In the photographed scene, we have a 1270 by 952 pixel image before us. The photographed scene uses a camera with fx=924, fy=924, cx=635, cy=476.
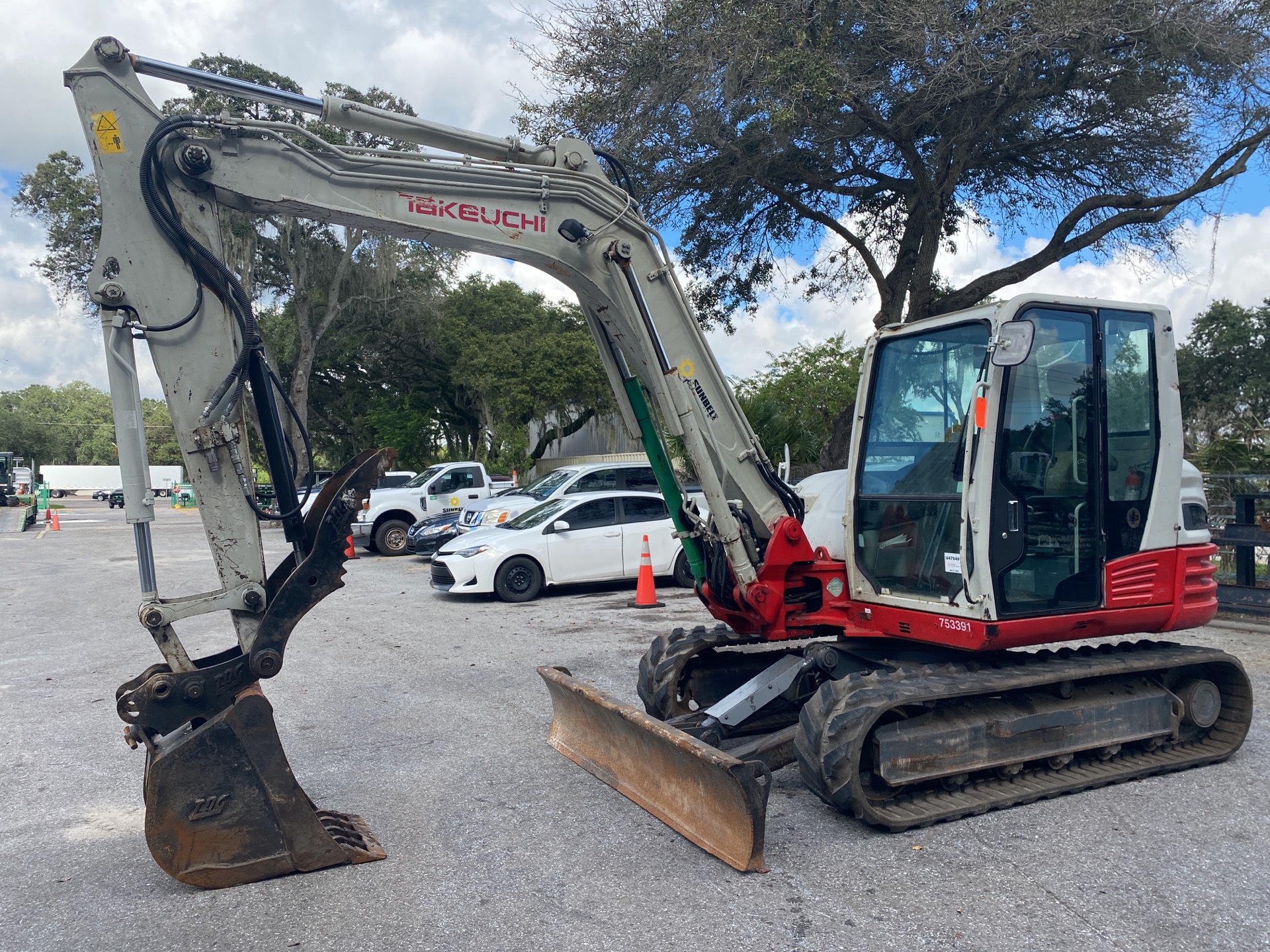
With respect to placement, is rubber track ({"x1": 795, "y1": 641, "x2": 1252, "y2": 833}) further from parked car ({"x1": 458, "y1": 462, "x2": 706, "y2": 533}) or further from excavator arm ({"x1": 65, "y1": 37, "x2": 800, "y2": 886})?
parked car ({"x1": 458, "y1": 462, "x2": 706, "y2": 533})

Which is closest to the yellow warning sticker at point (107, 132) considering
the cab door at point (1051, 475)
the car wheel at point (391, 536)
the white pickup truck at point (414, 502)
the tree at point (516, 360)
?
the cab door at point (1051, 475)

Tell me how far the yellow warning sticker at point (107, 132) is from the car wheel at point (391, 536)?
15397 millimetres

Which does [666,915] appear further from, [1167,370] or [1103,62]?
[1103,62]

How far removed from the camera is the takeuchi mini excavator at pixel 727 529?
170 inches

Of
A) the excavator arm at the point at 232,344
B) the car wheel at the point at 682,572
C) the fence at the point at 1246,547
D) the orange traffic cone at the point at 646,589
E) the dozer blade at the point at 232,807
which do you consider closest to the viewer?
the dozer blade at the point at 232,807

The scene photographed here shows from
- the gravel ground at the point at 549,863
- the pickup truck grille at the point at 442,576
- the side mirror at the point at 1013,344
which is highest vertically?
the side mirror at the point at 1013,344

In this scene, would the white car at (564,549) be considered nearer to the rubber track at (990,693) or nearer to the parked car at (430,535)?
the parked car at (430,535)

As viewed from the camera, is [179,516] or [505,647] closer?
[505,647]

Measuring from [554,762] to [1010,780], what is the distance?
108 inches

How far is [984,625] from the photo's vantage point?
501 centimetres

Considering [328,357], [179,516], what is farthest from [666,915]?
[179,516]

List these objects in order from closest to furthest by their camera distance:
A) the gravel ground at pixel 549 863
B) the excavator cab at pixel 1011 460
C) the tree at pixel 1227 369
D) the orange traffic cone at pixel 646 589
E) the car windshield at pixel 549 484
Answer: the gravel ground at pixel 549 863
the excavator cab at pixel 1011 460
the orange traffic cone at pixel 646 589
the car windshield at pixel 549 484
the tree at pixel 1227 369

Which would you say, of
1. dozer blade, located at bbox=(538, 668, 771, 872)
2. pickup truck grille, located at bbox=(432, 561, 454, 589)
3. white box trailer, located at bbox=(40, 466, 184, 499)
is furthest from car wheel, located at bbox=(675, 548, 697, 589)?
white box trailer, located at bbox=(40, 466, 184, 499)

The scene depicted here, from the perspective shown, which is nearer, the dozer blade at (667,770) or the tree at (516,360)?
the dozer blade at (667,770)
